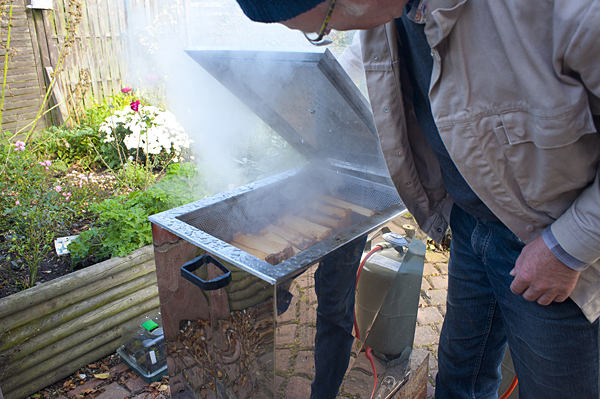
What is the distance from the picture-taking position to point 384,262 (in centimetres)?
166

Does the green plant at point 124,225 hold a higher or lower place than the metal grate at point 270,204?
lower

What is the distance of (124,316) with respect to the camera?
246 cm

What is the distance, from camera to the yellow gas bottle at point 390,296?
161 centimetres

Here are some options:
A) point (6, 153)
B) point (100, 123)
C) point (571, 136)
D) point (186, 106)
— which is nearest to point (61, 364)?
point (6, 153)

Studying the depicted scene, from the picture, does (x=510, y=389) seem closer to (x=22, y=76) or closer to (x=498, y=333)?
(x=498, y=333)

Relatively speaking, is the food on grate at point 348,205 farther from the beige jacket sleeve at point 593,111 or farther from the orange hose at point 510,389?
the orange hose at point 510,389

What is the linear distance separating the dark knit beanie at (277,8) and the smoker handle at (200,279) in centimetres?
76

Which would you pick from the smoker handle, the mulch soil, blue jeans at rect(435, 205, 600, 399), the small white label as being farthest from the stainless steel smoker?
the mulch soil

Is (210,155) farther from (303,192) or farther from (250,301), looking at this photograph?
(250,301)

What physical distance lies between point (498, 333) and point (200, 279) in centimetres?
121

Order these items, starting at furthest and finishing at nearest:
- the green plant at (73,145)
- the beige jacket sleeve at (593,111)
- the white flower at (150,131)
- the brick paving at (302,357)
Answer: the green plant at (73,145), the white flower at (150,131), the brick paving at (302,357), the beige jacket sleeve at (593,111)

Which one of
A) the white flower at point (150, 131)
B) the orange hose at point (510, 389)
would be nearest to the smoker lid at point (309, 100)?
the orange hose at point (510, 389)

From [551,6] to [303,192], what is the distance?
4.44 ft

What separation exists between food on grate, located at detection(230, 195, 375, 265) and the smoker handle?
0.23 m
